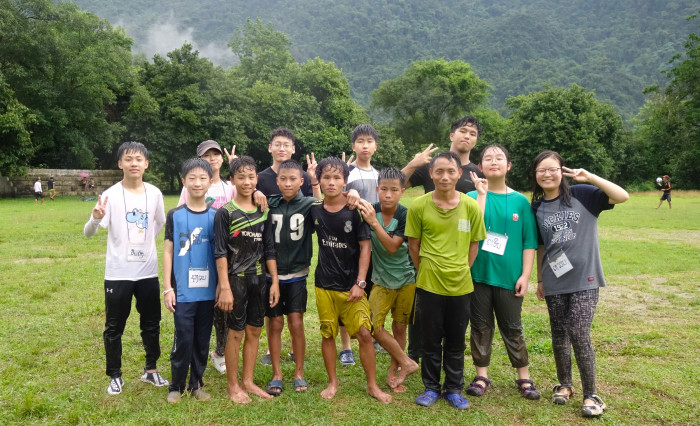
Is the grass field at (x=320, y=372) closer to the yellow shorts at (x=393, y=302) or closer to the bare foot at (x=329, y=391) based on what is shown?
the bare foot at (x=329, y=391)

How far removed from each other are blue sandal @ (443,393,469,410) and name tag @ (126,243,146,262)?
2700 millimetres

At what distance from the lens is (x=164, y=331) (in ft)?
18.4

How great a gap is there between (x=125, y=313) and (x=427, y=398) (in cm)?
253

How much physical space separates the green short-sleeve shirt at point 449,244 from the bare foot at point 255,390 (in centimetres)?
150

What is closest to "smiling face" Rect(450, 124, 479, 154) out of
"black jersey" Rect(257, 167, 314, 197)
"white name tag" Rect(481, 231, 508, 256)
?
"white name tag" Rect(481, 231, 508, 256)

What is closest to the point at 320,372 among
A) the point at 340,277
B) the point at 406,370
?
the point at 406,370

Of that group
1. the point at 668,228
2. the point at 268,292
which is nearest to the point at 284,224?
the point at 268,292

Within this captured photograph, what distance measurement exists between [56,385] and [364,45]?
11400 cm

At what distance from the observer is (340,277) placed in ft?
13.0

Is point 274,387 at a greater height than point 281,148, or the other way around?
point 281,148

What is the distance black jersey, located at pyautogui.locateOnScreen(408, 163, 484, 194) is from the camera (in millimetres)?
4531

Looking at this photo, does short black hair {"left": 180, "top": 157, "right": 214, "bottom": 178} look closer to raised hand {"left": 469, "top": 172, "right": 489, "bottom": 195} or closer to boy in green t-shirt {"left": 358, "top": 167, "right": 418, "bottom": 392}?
boy in green t-shirt {"left": 358, "top": 167, "right": 418, "bottom": 392}

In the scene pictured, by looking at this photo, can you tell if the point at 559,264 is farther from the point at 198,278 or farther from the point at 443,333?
the point at 198,278

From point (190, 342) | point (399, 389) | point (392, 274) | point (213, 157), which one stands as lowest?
point (399, 389)
